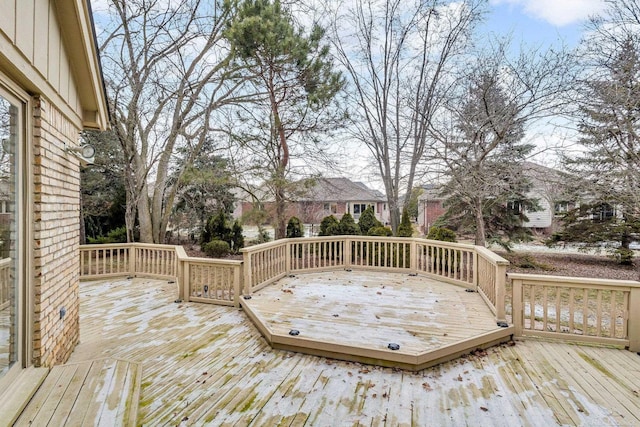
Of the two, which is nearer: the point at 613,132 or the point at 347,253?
the point at 613,132

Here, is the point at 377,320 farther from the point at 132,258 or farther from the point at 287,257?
the point at 132,258

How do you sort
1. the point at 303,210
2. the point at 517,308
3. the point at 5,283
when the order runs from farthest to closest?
the point at 303,210
the point at 517,308
the point at 5,283

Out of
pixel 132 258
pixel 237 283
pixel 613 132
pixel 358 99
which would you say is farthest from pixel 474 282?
pixel 132 258

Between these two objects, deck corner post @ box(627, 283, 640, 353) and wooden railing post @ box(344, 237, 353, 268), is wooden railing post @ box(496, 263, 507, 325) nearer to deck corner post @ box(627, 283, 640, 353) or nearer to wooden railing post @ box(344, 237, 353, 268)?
deck corner post @ box(627, 283, 640, 353)

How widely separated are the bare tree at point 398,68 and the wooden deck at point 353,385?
6908 mm

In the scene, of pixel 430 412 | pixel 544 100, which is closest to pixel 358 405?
pixel 430 412

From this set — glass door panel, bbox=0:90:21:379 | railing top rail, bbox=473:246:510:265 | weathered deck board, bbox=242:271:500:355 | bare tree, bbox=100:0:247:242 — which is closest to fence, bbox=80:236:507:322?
railing top rail, bbox=473:246:510:265

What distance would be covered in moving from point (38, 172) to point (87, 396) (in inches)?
66.9

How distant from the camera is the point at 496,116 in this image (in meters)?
8.03

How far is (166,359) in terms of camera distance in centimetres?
332

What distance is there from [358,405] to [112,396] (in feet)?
6.16

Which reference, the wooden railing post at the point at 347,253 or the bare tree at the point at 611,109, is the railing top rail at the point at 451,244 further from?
the bare tree at the point at 611,109

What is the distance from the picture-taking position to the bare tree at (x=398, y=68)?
30.2ft

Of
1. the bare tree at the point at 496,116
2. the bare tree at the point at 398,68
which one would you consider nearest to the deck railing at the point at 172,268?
the bare tree at the point at 398,68
